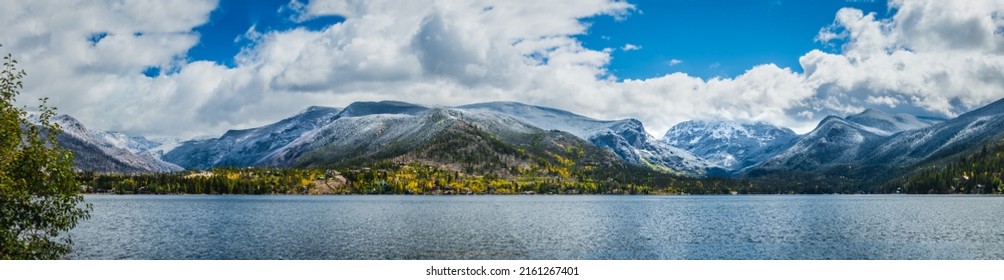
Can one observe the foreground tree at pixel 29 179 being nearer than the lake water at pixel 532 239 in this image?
Yes

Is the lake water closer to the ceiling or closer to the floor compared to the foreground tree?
closer to the floor

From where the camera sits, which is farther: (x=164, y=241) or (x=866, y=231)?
(x=866, y=231)

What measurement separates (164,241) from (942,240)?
4556 inches

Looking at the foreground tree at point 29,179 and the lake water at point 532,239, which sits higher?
the foreground tree at point 29,179

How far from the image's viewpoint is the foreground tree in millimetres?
43031

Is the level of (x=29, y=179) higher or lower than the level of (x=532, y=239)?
higher

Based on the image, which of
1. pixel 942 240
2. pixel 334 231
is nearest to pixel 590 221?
pixel 334 231

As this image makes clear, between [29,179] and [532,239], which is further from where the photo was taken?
[532,239]

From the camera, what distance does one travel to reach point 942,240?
374 feet

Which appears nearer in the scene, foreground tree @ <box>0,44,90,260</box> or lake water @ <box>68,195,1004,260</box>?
foreground tree @ <box>0,44,90,260</box>

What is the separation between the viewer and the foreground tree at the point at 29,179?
4303 centimetres

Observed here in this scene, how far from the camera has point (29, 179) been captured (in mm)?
44531
